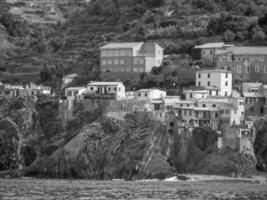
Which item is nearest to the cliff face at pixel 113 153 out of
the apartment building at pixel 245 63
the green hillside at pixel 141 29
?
the apartment building at pixel 245 63

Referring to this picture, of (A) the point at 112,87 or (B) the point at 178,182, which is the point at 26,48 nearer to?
(A) the point at 112,87

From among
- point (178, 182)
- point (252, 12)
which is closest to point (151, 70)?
point (252, 12)

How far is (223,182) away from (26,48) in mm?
68976

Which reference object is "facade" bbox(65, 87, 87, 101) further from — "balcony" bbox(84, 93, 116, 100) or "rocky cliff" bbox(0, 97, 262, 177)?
"rocky cliff" bbox(0, 97, 262, 177)

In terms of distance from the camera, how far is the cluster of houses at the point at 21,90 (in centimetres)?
12488

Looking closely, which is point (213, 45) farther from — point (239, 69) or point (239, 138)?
point (239, 138)

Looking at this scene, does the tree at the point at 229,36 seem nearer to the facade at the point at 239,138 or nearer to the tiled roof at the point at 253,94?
the tiled roof at the point at 253,94

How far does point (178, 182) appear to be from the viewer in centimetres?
10369

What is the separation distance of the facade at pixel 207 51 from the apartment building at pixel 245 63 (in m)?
2.11

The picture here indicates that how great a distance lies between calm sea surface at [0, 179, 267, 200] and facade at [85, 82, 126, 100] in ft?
53.7

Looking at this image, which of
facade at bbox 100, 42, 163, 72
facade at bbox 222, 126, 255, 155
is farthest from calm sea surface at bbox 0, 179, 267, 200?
facade at bbox 100, 42, 163, 72

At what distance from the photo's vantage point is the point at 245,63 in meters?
124

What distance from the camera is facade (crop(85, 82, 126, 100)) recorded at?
390 ft

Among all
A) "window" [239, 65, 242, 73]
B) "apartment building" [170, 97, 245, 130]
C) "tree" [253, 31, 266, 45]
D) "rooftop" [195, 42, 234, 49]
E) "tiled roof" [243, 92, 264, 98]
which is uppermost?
"tree" [253, 31, 266, 45]
